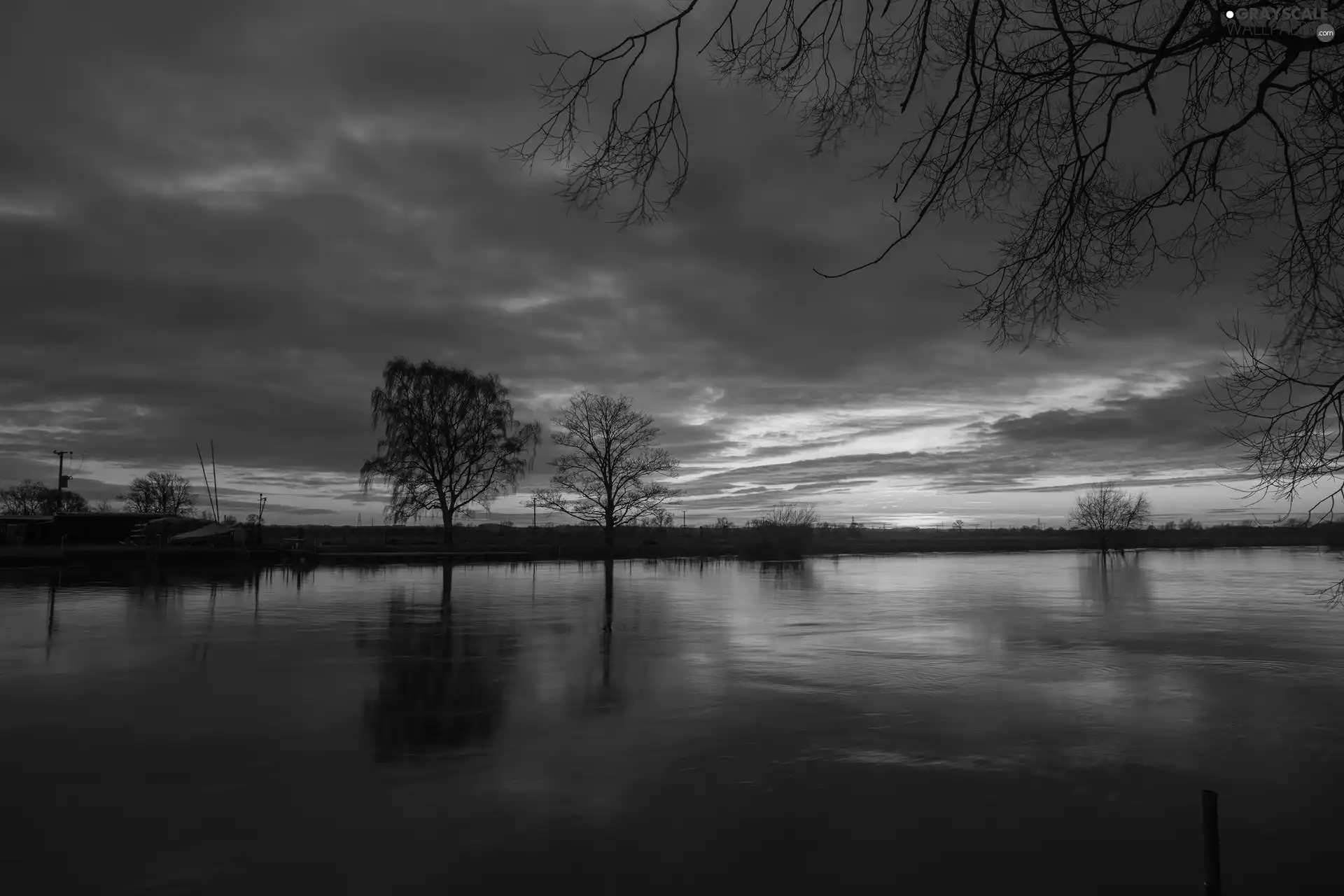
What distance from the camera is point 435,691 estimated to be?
31.4 feet

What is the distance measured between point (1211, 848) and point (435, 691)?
7.90m

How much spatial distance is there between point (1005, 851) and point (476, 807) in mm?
3709

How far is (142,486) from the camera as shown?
299ft

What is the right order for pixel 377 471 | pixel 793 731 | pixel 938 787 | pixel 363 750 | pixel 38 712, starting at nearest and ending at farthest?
pixel 938 787 → pixel 363 750 → pixel 793 731 → pixel 38 712 → pixel 377 471

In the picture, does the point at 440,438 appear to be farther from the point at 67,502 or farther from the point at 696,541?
the point at 67,502

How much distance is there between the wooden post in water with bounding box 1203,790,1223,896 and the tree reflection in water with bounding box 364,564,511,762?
5.79 m

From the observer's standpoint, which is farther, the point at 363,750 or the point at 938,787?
the point at 363,750

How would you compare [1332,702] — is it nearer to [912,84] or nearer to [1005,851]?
[1005,851]

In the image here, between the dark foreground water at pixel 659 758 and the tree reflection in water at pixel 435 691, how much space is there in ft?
0.25

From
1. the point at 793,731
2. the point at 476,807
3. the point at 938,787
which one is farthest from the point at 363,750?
the point at 938,787

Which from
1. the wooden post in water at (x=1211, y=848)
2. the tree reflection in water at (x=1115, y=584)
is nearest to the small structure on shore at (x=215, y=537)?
the tree reflection in water at (x=1115, y=584)

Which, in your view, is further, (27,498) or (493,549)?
(27,498)

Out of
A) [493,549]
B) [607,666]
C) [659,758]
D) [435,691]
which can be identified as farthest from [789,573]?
[659,758]

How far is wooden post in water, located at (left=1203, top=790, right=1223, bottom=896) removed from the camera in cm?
408
